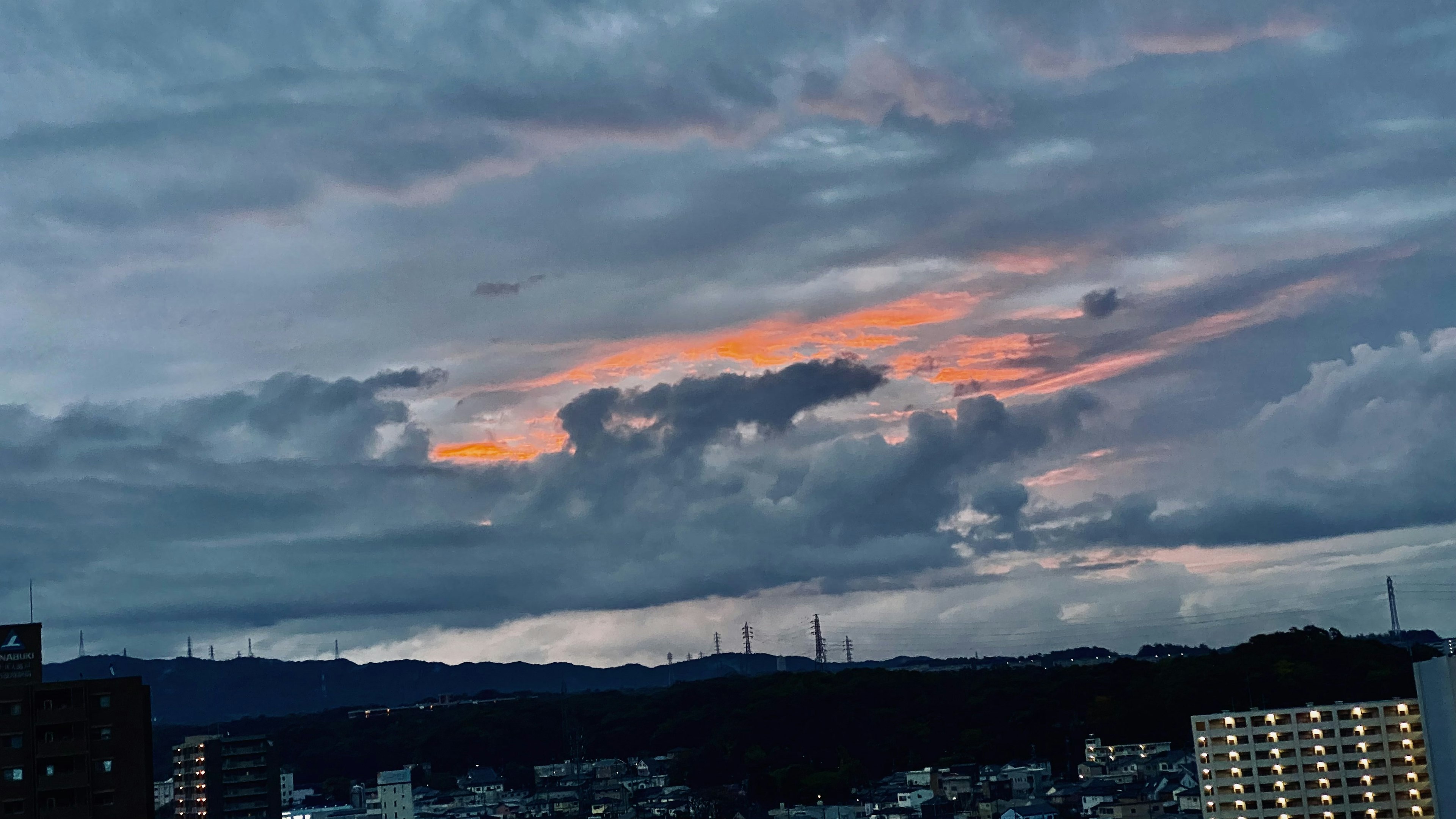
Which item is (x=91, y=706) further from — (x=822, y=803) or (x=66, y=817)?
(x=822, y=803)

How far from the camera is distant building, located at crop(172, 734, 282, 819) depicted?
185375 mm

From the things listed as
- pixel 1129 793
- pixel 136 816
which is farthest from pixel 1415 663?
pixel 136 816

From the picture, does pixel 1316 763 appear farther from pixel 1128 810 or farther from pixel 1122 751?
pixel 1122 751

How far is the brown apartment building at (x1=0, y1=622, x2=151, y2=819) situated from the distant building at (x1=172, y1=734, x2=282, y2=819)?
133267 mm

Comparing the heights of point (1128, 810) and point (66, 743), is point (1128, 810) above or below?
below

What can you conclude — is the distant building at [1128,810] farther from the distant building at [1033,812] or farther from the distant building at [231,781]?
the distant building at [231,781]

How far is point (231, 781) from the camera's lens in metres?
186

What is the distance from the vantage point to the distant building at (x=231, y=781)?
185 meters

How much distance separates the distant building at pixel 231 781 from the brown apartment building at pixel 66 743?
133267 mm

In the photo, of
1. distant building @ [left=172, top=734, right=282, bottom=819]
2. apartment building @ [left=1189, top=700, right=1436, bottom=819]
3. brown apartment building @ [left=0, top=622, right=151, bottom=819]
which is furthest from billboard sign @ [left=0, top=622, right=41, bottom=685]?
distant building @ [left=172, top=734, right=282, bottom=819]

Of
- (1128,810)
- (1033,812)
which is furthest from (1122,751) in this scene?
(1033,812)

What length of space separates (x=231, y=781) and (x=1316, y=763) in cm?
12641

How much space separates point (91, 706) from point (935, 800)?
140 metres

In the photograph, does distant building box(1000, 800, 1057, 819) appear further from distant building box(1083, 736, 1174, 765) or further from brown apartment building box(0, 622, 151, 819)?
brown apartment building box(0, 622, 151, 819)
